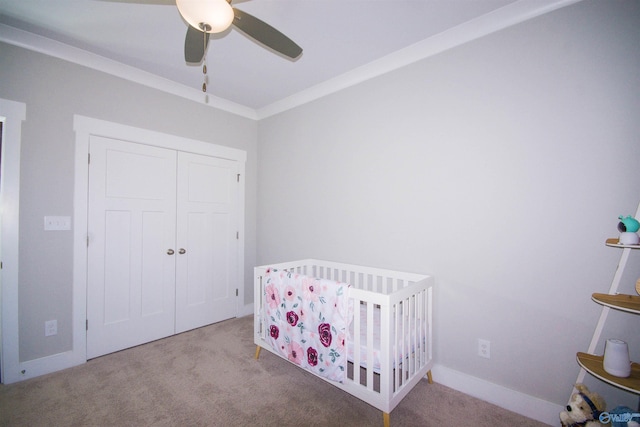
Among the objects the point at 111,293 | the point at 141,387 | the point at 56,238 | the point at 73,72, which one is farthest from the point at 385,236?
the point at 73,72

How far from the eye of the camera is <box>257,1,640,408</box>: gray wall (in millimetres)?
1423

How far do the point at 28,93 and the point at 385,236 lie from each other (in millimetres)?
2893

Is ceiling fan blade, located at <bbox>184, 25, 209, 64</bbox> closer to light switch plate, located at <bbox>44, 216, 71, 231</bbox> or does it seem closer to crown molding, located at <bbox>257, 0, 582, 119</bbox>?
crown molding, located at <bbox>257, 0, 582, 119</bbox>

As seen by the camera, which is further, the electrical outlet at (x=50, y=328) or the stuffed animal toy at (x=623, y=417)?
the electrical outlet at (x=50, y=328)

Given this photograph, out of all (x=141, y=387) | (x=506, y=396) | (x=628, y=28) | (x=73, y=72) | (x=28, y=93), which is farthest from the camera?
(x=73, y=72)

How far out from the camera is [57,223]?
6.88ft

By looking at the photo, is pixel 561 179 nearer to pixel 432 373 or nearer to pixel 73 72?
pixel 432 373

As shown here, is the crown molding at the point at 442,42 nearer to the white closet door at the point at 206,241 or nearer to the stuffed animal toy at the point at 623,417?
the white closet door at the point at 206,241

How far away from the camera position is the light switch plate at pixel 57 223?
206 cm

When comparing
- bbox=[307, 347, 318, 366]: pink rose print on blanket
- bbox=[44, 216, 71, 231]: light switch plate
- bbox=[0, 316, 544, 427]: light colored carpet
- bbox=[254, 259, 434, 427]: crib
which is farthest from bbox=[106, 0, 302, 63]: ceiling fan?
bbox=[0, 316, 544, 427]: light colored carpet

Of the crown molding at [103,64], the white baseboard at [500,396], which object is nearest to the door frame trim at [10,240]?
the crown molding at [103,64]

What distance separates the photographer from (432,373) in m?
1.97

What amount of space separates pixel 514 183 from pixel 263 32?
5.51ft

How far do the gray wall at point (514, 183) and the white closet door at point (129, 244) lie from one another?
1.87m
